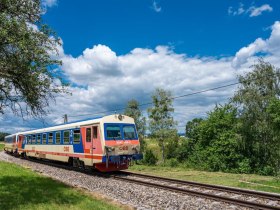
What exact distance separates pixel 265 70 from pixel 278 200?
19177 mm

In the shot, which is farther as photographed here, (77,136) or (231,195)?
(77,136)

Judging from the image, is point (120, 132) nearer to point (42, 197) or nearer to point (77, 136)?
point (77, 136)

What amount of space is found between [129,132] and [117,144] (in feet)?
5.03

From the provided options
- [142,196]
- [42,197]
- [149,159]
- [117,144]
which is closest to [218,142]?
[149,159]

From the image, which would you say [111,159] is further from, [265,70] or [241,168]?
[265,70]

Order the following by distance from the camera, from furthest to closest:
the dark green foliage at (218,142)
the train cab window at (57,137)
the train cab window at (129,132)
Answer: the dark green foliage at (218,142) → the train cab window at (57,137) → the train cab window at (129,132)

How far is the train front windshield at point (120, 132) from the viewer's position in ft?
58.4

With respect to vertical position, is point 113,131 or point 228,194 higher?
point 113,131

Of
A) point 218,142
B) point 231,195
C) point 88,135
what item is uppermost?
point 88,135

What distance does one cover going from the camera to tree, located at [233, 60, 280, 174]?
87.2 feet

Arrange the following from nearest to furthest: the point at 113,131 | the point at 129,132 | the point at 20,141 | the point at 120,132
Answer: the point at 113,131, the point at 120,132, the point at 129,132, the point at 20,141

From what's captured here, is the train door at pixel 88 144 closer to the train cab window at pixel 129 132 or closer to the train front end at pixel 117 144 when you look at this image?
the train front end at pixel 117 144

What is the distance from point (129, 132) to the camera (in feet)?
62.5

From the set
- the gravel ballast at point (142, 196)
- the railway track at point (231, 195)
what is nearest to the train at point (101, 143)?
the gravel ballast at point (142, 196)
